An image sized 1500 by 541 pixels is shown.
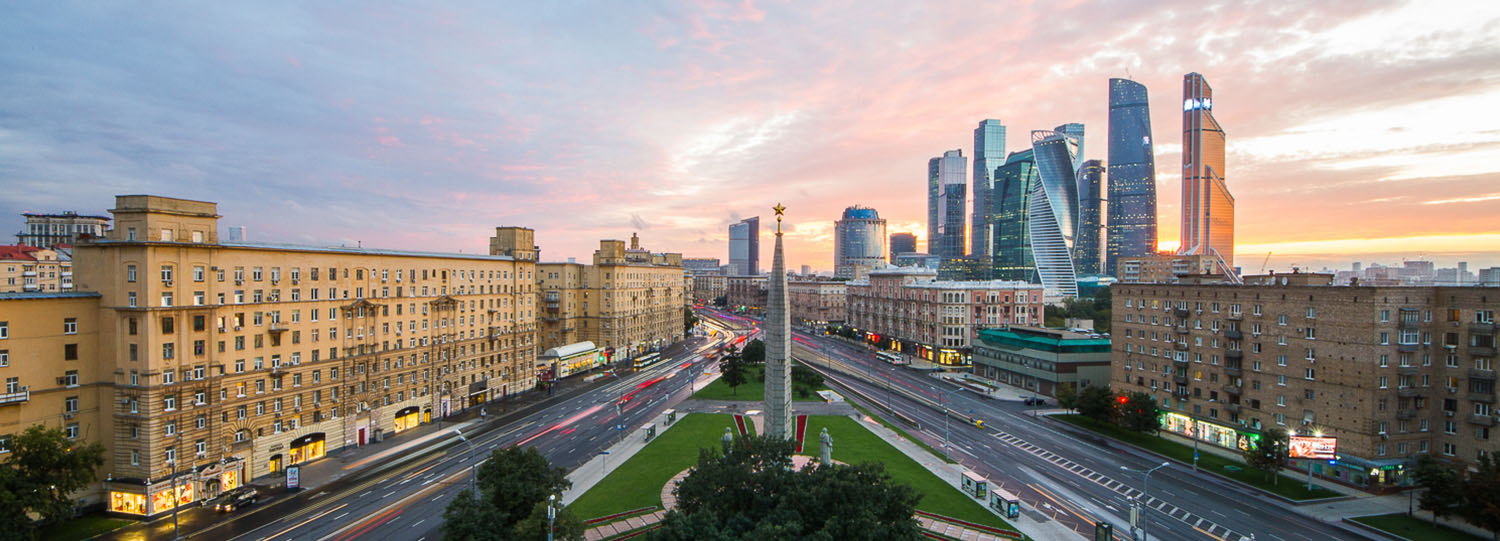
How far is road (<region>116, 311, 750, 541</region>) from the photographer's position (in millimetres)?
47406

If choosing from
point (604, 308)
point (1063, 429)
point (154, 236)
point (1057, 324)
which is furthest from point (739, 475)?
point (1057, 324)

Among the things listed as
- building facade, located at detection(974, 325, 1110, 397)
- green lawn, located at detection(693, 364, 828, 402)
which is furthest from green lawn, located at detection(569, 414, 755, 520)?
building facade, located at detection(974, 325, 1110, 397)

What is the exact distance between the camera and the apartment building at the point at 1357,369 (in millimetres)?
55188

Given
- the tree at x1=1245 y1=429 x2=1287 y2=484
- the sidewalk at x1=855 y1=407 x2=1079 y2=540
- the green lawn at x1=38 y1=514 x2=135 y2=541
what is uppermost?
the tree at x1=1245 y1=429 x2=1287 y2=484

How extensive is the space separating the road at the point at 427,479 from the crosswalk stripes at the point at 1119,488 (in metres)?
45.0

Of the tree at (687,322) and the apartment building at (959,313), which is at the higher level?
the apartment building at (959,313)

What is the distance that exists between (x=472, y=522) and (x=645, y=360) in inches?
3893

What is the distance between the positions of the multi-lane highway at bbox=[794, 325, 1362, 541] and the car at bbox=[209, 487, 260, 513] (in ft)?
214

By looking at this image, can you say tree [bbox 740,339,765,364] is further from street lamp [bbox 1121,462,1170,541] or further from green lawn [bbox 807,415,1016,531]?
street lamp [bbox 1121,462,1170,541]

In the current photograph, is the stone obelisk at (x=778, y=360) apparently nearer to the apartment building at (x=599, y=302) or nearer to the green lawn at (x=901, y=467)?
the green lawn at (x=901, y=467)

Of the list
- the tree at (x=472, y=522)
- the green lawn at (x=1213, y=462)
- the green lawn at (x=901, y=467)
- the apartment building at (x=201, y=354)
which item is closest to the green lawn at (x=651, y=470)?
the green lawn at (x=901, y=467)

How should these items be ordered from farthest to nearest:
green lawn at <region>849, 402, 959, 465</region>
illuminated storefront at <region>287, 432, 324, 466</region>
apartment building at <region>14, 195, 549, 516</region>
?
green lawn at <region>849, 402, 959, 465</region>
illuminated storefront at <region>287, 432, 324, 466</region>
apartment building at <region>14, 195, 549, 516</region>

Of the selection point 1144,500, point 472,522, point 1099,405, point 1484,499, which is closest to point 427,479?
point 472,522

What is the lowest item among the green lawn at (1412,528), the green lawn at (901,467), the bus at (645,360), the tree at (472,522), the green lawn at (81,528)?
the bus at (645,360)
